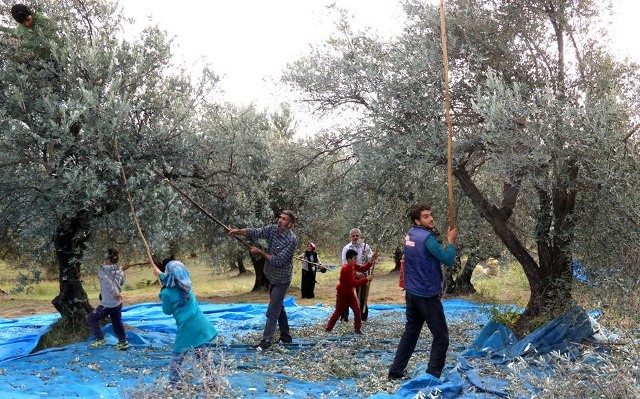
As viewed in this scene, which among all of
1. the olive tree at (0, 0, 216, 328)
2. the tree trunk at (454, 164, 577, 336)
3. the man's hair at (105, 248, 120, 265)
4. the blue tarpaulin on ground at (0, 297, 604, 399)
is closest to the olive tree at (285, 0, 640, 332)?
the tree trunk at (454, 164, 577, 336)

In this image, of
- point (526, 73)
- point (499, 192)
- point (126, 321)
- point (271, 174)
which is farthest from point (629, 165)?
point (126, 321)

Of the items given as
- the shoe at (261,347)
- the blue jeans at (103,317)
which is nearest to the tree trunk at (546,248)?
the shoe at (261,347)

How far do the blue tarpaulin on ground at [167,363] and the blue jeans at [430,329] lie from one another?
0.19 m

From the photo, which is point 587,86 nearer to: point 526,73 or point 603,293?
point 526,73

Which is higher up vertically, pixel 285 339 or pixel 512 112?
pixel 512 112

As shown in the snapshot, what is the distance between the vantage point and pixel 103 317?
31.7 feet

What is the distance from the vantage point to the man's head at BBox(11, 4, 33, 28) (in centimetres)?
870

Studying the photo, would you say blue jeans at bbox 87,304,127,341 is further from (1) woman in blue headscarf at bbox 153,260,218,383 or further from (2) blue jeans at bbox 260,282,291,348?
(1) woman in blue headscarf at bbox 153,260,218,383

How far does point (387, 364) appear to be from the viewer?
8.27 meters

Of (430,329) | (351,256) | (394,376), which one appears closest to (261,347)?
(351,256)

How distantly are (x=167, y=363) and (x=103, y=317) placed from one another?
6.08ft

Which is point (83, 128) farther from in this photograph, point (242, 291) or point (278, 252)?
point (242, 291)

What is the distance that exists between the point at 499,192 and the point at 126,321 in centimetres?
777

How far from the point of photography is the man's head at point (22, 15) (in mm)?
8703
